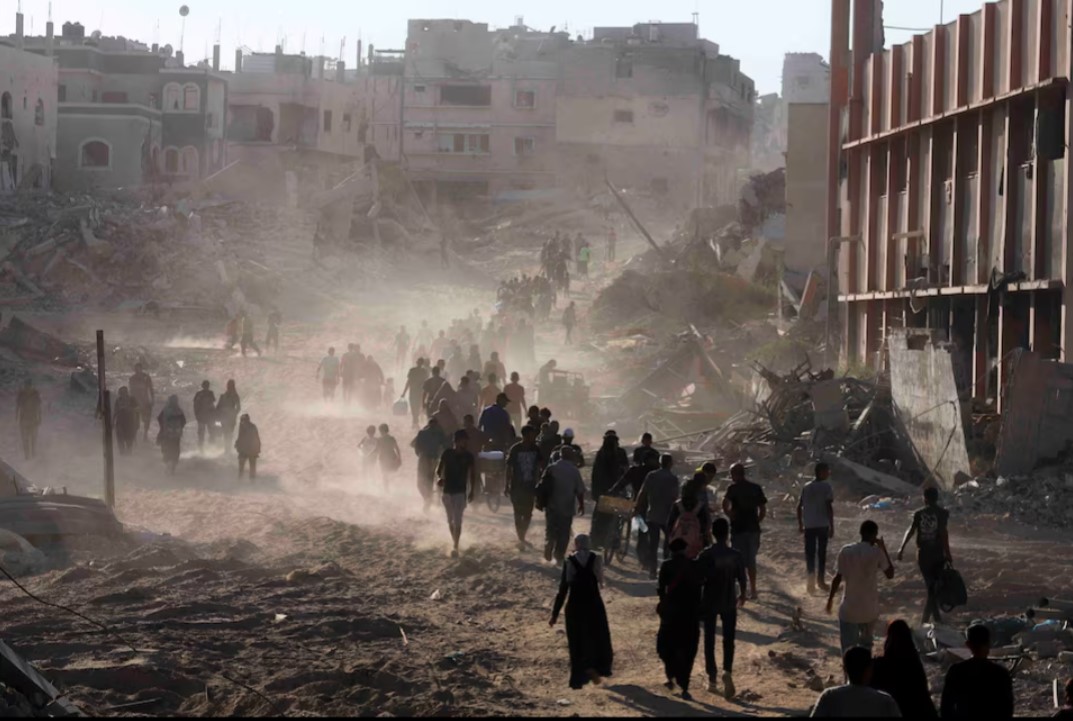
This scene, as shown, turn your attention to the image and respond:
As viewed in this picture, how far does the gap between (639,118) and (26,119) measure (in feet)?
94.5

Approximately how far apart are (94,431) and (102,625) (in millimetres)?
15494

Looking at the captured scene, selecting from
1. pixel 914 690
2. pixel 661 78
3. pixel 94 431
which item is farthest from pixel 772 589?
pixel 661 78

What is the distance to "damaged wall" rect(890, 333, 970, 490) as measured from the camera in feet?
71.3

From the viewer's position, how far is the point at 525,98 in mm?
80812

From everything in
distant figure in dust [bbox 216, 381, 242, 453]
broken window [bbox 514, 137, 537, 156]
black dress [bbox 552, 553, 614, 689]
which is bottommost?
black dress [bbox 552, 553, 614, 689]

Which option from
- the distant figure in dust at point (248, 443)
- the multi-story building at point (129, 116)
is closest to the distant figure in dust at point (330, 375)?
the distant figure in dust at point (248, 443)

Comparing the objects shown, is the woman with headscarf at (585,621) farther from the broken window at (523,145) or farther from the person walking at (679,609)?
the broken window at (523,145)

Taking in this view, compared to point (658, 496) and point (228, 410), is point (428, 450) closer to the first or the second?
point (658, 496)

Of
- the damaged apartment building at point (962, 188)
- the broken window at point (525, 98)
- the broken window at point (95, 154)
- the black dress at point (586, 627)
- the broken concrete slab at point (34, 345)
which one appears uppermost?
the broken window at point (525, 98)

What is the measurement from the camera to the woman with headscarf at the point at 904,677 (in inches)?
318

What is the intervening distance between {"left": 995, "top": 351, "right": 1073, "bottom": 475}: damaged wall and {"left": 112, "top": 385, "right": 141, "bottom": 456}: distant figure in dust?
13342 mm

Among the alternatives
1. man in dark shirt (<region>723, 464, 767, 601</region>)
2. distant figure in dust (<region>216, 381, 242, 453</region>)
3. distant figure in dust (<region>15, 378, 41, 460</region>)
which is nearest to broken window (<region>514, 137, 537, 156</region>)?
distant figure in dust (<region>216, 381, 242, 453</region>)

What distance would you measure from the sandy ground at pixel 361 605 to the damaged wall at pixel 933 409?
5.77 feet

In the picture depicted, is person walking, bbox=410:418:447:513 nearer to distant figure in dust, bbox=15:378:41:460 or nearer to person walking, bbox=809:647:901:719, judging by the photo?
distant figure in dust, bbox=15:378:41:460
